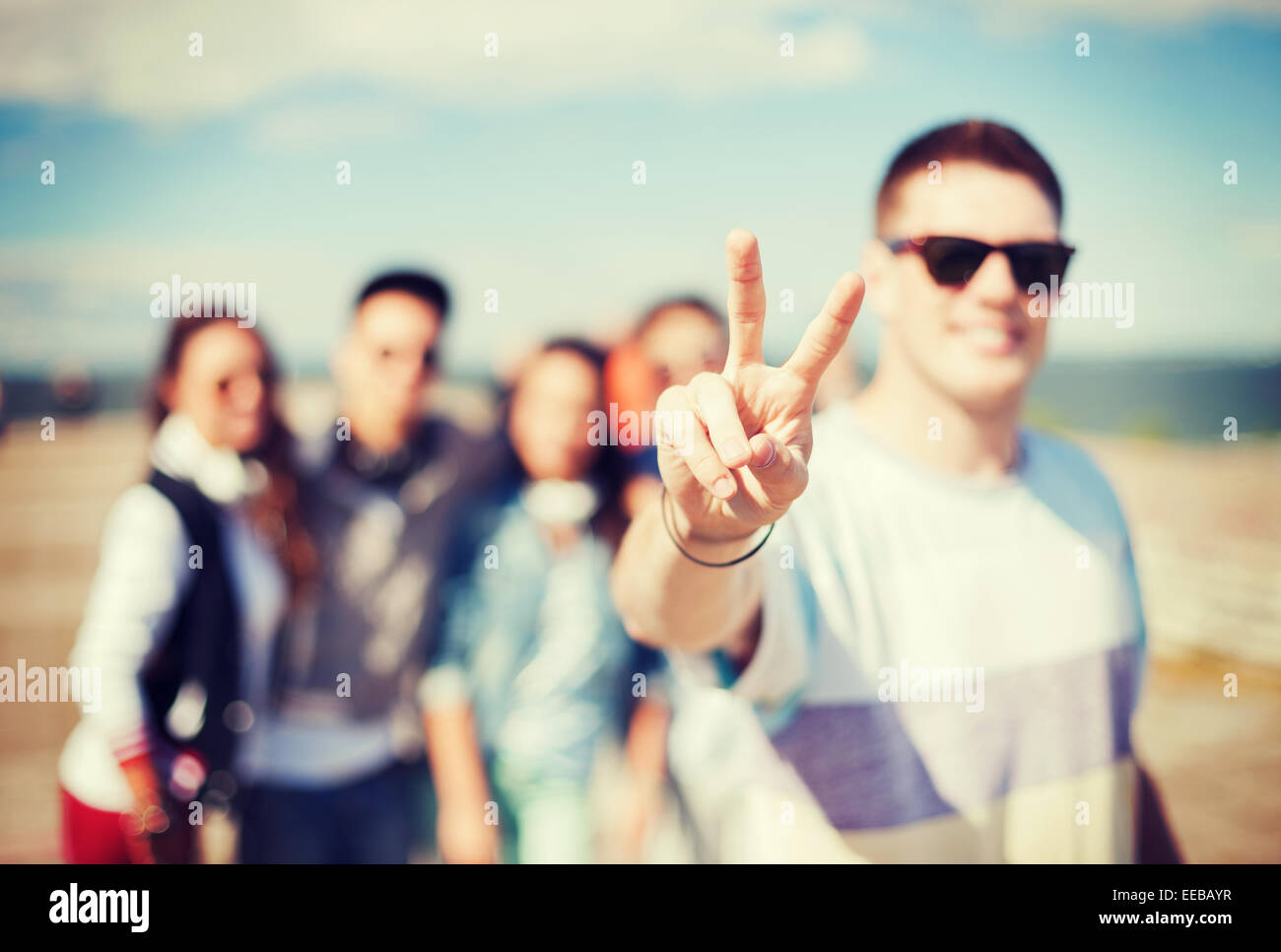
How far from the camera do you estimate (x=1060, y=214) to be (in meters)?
1.52

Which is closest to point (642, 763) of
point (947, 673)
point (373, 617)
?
point (373, 617)

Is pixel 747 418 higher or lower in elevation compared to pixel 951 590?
higher

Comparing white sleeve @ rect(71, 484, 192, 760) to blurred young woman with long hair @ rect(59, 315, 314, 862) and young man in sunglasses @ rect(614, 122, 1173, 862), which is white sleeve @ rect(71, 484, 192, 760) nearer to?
blurred young woman with long hair @ rect(59, 315, 314, 862)

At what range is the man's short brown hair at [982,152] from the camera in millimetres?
1484

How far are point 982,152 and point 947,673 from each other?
0.92 meters

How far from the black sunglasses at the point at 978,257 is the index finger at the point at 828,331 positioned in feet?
1.62

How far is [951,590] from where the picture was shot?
1.42 metres

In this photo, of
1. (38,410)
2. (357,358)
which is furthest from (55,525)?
(357,358)

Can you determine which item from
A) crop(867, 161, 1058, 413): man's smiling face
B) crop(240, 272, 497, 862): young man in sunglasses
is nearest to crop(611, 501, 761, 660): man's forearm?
crop(867, 161, 1058, 413): man's smiling face

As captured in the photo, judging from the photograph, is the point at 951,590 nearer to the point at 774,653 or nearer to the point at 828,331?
the point at 774,653

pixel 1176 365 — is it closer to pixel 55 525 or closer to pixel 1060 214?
pixel 1060 214

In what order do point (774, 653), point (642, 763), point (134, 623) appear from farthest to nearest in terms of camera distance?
point (642, 763)
point (134, 623)
point (774, 653)

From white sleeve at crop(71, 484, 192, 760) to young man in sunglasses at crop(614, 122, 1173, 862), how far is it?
1097 mm
